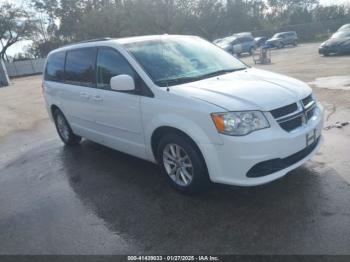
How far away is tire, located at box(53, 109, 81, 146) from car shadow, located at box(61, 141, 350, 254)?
1.97 metres

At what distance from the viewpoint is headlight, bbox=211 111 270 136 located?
3.58 m

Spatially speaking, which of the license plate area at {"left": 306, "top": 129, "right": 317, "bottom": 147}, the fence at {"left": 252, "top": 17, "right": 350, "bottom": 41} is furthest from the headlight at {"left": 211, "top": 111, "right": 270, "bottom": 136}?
the fence at {"left": 252, "top": 17, "right": 350, "bottom": 41}

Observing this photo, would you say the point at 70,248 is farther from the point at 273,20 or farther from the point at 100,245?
the point at 273,20

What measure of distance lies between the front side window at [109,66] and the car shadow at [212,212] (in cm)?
142

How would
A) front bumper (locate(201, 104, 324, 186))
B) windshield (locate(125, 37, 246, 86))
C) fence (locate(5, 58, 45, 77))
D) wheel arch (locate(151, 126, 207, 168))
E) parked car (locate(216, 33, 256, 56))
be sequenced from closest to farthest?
front bumper (locate(201, 104, 324, 186))
wheel arch (locate(151, 126, 207, 168))
windshield (locate(125, 37, 246, 86))
parked car (locate(216, 33, 256, 56))
fence (locate(5, 58, 45, 77))

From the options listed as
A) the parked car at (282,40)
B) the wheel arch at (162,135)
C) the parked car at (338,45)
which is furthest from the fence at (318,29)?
the wheel arch at (162,135)

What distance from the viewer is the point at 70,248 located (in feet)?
11.7

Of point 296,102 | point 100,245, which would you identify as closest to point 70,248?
point 100,245

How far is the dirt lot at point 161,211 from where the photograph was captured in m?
3.34

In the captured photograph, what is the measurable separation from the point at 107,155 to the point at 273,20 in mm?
52493

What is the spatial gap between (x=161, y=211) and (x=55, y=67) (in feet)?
13.5

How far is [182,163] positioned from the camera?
4207 millimetres

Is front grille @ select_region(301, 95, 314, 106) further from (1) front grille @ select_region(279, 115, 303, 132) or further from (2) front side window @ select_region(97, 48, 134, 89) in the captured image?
(2) front side window @ select_region(97, 48, 134, 89)

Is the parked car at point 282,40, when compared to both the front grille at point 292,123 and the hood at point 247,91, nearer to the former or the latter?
the hood at point 247,91
